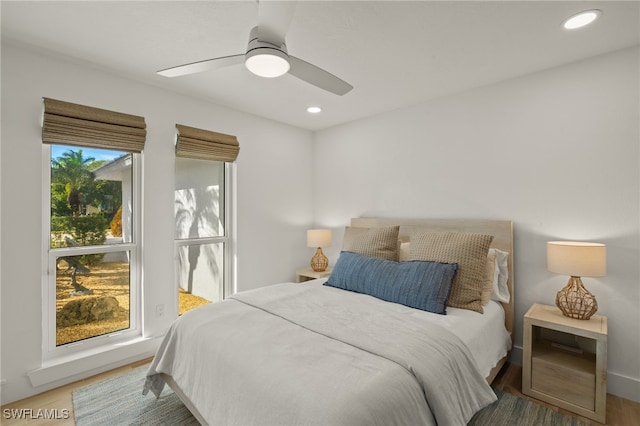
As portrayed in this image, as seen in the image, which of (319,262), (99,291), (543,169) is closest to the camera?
(543,169)

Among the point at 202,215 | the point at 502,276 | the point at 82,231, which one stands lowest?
the point at 502,276

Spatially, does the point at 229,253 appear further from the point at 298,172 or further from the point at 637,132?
the point at 637,132

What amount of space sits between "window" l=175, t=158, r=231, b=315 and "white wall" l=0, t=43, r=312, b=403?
15 centimetres

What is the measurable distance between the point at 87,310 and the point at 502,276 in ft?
11.5

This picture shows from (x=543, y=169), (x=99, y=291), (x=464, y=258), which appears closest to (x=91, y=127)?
(x=99, y=291)

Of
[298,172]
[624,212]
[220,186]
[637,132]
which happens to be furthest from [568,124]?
[220,186]

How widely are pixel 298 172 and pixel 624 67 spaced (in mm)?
3220

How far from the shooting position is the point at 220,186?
3.46 meters

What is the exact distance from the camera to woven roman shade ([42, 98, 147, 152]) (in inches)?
88.1

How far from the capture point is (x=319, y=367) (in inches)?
53.2

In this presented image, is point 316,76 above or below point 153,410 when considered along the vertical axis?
above

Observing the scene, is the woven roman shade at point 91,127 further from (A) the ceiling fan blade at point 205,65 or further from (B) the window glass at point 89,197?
(A) the ceiling fan blade at point 205,65

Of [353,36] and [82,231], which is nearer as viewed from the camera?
[353,36]

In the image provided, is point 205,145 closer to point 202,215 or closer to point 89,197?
point 202,215
